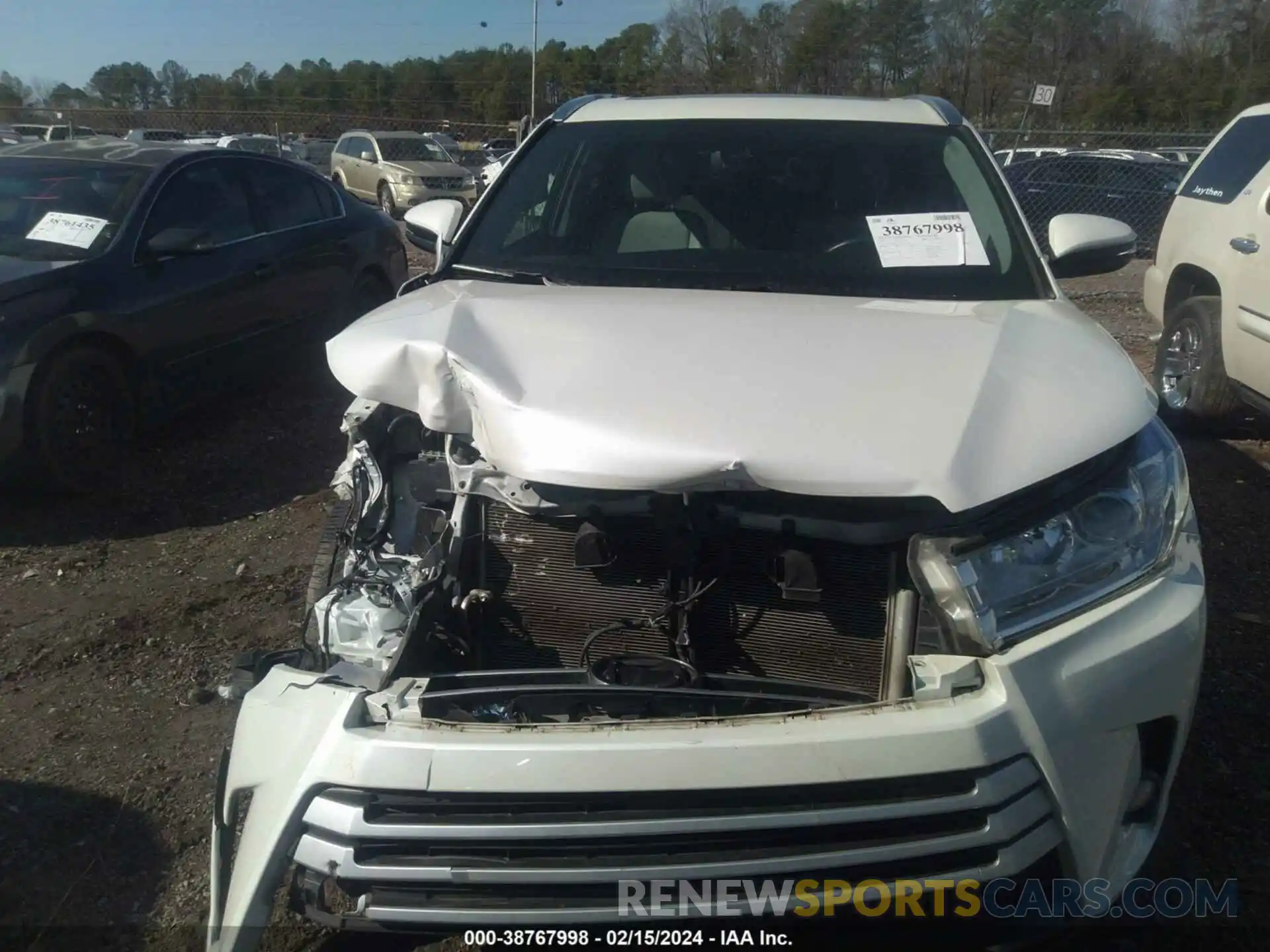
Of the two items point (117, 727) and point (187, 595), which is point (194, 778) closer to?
point (117, 727)

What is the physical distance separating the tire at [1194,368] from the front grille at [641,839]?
473 cm

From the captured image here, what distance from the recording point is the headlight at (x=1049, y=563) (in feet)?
6.03

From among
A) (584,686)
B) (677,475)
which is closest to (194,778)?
(584,686)

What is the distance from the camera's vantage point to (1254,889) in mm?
2408

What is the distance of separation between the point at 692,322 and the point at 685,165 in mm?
1136

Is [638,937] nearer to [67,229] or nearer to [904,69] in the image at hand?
[67,229]

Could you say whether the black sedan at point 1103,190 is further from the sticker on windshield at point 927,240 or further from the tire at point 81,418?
the tire at point 81,418

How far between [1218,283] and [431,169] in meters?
16.2

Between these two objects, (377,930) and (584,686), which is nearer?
(377,930)

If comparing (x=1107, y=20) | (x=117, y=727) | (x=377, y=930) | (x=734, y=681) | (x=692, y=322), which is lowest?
(x=117, y=727)

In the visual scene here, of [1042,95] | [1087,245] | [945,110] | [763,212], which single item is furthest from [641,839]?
[1042,95]

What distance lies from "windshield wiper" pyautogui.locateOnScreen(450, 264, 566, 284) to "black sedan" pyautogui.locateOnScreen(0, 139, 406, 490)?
2475 millimetres

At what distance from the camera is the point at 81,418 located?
A: 4750 millimetres

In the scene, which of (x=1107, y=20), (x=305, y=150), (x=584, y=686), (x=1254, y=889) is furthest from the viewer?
(x=1107, y=20)
